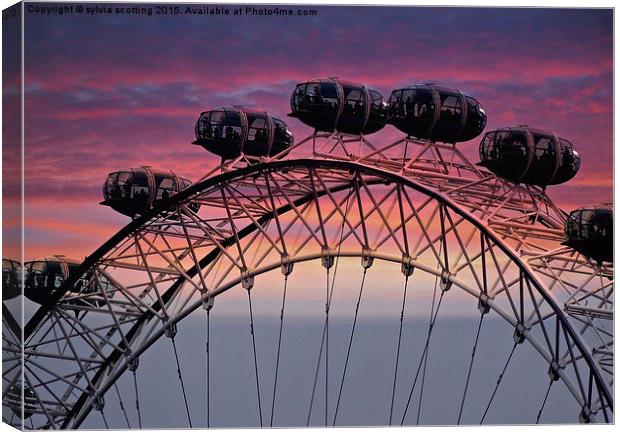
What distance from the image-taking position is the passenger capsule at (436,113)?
43.5 metres

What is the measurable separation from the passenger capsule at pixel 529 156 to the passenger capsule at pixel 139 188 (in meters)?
9.08

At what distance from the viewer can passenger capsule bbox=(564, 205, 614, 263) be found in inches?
1596

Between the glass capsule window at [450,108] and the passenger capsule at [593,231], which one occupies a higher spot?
the glass capsule window at [450,108]

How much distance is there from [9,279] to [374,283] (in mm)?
9728

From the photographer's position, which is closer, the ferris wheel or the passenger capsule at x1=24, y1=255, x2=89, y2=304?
the ferris wheel

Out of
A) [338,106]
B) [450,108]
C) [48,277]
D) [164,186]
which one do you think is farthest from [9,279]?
[450,108]

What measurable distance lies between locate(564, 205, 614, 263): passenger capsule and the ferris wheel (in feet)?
0.15

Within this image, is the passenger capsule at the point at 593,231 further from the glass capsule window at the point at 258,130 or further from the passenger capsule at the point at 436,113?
the glass capsule window at the point at 258,130

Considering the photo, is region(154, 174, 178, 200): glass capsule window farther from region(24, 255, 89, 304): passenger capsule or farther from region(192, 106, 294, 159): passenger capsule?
region(24, 255, 89, 304): passenger capsule

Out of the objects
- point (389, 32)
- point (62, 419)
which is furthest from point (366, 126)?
point (62, 419)

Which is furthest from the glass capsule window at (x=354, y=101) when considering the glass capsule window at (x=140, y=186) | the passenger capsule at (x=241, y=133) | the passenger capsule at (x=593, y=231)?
the passenger capsule at (x=593, y=231)

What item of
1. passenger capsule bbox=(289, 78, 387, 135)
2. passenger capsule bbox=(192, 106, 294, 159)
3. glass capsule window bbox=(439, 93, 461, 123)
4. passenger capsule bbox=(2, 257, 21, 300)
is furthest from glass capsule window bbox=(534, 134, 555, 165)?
passenger capsule bbox=(2, 257, 21, 300)

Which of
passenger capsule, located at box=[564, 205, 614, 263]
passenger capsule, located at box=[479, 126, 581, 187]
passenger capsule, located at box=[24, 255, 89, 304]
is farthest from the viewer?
passenger capsule, located at box=[24, 255, 89, 304]

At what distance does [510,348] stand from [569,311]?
7.57 ft
